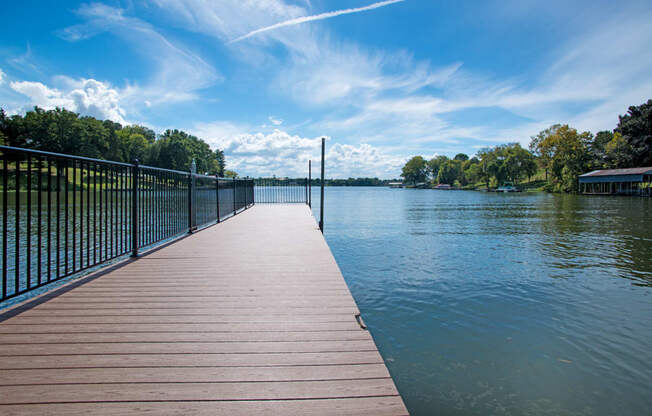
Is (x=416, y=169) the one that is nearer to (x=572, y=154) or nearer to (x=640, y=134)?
(x=572, y=154)

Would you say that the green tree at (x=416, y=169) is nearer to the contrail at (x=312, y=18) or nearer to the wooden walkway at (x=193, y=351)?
the contrail at (x=312, y=18)

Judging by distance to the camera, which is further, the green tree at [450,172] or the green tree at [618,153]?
the green tree at [450,172]

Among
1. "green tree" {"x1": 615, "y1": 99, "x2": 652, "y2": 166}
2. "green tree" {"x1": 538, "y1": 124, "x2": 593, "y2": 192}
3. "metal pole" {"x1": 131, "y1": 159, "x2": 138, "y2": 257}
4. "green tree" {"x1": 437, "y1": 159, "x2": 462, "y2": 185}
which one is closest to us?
"metal pole" {"x1": 131, "y1": 159, "x2": 138, "y2": 257}

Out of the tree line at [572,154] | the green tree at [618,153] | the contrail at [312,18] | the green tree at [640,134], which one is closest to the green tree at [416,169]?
the tree line at [572,154]

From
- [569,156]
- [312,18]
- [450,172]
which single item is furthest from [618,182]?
[450,172]

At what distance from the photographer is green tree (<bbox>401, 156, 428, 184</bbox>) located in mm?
133250

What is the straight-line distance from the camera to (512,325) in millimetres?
4488

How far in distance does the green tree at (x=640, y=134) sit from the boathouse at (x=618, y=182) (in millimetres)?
4848

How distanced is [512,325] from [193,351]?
416 cm

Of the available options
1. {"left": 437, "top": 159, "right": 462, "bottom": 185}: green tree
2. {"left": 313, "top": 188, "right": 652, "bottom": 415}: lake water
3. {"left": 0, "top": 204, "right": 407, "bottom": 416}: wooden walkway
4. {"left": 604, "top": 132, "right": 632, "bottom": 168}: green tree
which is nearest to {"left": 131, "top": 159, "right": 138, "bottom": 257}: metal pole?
{"left": 0, "top": 204, "right": 407, "bottom": 416}: wooden walkway

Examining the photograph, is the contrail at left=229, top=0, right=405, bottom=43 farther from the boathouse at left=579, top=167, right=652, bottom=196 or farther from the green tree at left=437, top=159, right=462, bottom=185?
the green tree at left=437, top=159, right=462, bottom=185

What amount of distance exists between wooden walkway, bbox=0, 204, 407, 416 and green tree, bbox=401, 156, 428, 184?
136 m

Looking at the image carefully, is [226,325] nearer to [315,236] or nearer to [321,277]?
[321,277]

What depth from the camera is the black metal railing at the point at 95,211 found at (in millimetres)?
2922
